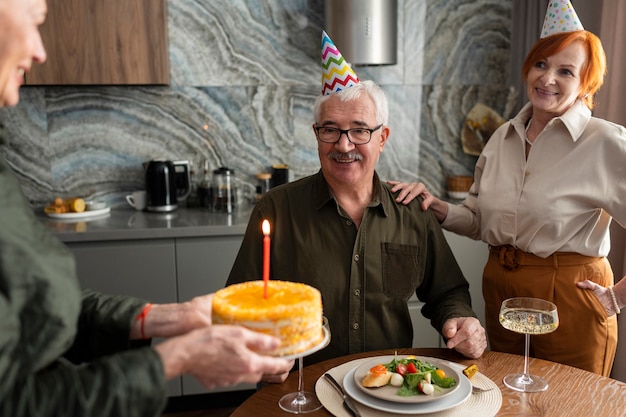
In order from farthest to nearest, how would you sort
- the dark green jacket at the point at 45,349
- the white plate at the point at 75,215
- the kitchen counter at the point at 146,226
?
the white plate at the point at 75,215
the kitchen counter at the point at 146,226
the dark green jacket at the point at 45,349

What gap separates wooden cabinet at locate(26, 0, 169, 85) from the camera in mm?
3041

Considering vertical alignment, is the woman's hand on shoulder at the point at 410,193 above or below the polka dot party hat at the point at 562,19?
below

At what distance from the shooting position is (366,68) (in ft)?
11.9

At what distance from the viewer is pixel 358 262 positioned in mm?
1929

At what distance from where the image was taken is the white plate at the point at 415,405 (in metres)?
1.34

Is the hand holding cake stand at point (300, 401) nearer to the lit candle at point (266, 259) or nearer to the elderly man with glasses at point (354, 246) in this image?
the lit candle at point (266, 259)

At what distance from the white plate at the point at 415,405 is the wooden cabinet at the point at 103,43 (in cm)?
228

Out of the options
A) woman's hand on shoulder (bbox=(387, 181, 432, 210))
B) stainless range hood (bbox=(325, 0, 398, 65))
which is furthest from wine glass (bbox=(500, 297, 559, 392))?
stainless range hood (bbox=(325, 0, 398, 65))

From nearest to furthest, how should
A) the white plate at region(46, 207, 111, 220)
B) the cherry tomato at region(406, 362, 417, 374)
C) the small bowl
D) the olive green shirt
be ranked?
the cherry tomato at region(406, 362, 417, 374), the olive green shirt, the white plate at region(46, 207, 111, 220), the small bowl

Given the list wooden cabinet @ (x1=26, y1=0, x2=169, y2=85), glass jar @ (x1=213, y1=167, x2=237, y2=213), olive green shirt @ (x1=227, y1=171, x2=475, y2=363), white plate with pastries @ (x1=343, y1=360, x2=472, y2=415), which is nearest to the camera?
white plate with pastries @ (x1=343, y1=360, x2=472, y2=415)

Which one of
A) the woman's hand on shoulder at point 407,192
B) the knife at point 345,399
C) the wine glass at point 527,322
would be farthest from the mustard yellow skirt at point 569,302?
the knife at point 345,399

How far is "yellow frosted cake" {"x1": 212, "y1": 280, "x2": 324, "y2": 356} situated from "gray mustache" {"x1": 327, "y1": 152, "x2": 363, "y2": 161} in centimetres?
82

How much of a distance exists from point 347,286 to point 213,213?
1602 mm

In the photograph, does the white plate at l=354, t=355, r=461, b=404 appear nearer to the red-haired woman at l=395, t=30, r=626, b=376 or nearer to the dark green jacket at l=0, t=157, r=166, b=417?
the dark green jacket at l=0, t=157, r=166, b=417
